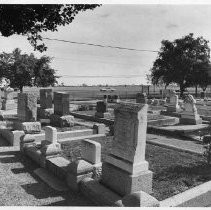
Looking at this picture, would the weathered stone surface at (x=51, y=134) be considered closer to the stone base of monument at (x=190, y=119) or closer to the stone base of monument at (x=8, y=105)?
the stone base of monument at (x=190, y=119)

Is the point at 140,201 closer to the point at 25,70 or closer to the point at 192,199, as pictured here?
the point at 192,199

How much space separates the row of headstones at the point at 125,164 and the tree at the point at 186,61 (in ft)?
125

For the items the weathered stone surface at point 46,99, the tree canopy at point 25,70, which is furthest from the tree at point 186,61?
the weathered stone surface at point 46,99

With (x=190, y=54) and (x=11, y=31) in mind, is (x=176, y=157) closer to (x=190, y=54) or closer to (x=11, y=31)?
(x=11, y=31)

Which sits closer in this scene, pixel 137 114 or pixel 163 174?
pixel 137 114

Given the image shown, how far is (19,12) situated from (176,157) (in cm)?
643

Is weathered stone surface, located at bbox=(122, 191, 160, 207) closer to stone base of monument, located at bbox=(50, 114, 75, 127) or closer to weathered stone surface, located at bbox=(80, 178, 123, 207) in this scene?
weathered stone surface, located at bbox=(80, 178, 123, 207)

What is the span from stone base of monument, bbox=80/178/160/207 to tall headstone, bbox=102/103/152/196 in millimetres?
281

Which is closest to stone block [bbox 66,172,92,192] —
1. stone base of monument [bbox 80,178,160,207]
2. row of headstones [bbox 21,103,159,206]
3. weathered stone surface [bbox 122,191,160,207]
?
row of headstones [bbox 21,103,159,206]

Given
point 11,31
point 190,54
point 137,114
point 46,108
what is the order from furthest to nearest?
point 190,54 → point 46,108 → point 11,31 → point 137,114

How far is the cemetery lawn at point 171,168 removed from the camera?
704 cm

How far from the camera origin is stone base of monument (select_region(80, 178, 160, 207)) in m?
5.23

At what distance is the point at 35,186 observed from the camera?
24.8 feet
